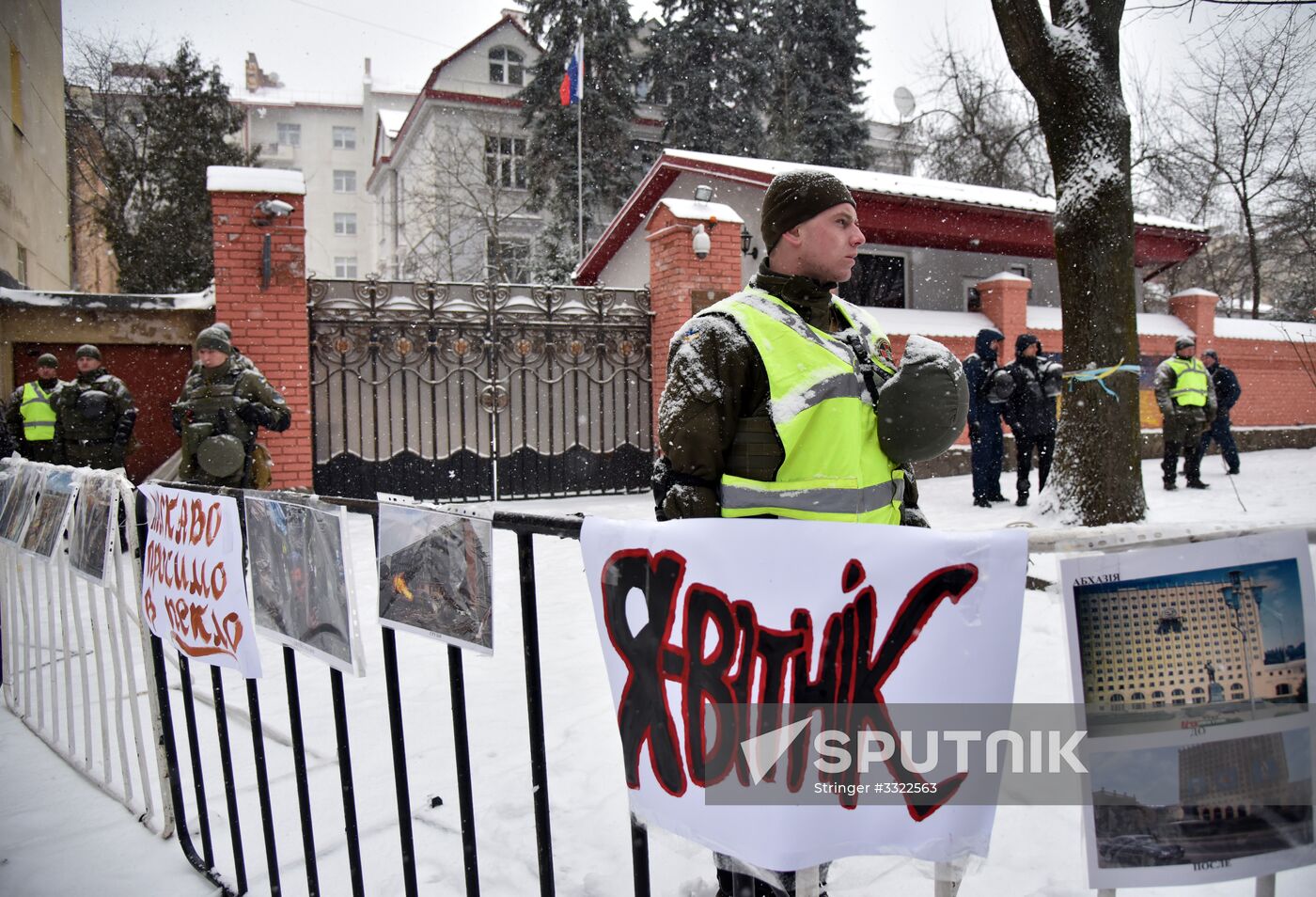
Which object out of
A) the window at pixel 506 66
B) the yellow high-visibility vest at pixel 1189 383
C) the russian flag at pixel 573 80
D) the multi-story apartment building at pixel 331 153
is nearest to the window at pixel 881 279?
the yellow high-visibility vest at pixel 1189 383

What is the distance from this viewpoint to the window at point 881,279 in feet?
47.7

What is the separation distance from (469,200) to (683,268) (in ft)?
72.3

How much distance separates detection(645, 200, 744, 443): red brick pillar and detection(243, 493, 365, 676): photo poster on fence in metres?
7.30

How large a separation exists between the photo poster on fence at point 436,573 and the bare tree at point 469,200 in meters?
25.5

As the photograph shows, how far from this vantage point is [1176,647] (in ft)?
4.30

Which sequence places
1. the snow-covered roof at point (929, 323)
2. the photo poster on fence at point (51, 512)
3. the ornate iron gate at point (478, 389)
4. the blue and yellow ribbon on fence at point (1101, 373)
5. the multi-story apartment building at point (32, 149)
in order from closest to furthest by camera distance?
the photo poster on fence at point (51, 512) → the blue and yellow ribbon on fence at point (1101, 373) → the ornate iron gate at point (478, 389) → the snow-covered roof at point (929, 323) → the multi-story apartment building at point (32, 149)

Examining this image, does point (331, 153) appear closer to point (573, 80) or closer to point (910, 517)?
point (573, 80)

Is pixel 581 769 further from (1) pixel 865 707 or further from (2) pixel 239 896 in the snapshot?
(1) pixel 865 707

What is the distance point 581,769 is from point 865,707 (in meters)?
2.09

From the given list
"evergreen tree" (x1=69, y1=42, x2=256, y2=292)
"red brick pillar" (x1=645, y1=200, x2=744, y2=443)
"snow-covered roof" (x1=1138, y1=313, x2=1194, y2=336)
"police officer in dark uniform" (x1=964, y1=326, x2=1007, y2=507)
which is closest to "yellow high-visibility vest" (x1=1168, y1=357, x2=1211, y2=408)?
"police officer in dark uniform" (x1=964, y1=326, x2=1007, y2=507)

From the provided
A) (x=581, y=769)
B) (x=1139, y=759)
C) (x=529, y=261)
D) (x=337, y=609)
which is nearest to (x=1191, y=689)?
(x=1139, y=759)

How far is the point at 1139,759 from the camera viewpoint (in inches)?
50.9

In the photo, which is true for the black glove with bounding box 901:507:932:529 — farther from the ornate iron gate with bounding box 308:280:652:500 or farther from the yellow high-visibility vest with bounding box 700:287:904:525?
the ornate iron gate with bounding box 308:280:652:500

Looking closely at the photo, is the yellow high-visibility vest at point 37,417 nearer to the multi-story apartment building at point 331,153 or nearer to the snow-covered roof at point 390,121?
the snow-covered roof at point 390,121
